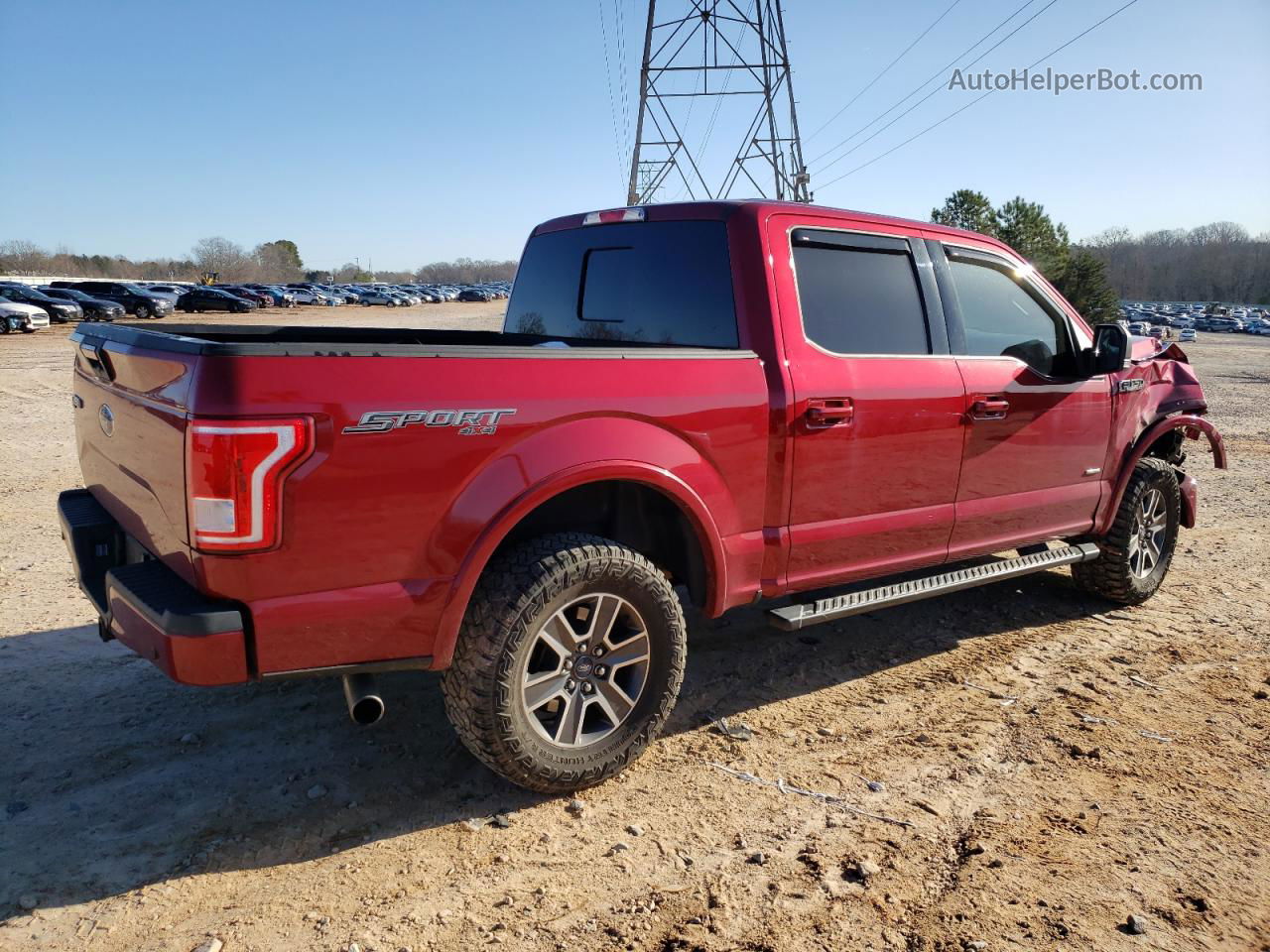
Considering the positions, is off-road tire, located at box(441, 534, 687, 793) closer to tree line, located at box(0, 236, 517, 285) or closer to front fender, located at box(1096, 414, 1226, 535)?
front fender, located at box(1096, 414, 1226, 535)

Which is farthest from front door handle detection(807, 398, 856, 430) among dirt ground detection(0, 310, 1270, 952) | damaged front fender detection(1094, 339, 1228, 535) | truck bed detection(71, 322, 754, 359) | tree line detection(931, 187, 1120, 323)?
tree line detection(931, 187, 1120, 323)

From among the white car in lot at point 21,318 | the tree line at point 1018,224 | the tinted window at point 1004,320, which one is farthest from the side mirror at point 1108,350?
the tree line at point 1018,224

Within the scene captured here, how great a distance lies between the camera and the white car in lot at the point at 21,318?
3089cm

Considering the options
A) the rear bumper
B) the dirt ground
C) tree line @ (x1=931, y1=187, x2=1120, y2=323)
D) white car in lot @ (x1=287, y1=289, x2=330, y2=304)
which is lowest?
the dirt ground

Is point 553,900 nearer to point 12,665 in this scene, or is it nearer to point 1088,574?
point 12,665

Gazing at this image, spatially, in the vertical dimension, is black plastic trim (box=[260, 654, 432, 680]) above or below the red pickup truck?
below

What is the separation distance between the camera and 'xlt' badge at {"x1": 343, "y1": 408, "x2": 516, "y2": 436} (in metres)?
2.56

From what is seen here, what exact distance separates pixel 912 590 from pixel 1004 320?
1.55 metres

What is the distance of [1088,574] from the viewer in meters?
5.34

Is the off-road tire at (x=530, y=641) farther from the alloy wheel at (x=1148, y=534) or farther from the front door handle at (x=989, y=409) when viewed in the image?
the alloy wheel at (x=1148, y=534)

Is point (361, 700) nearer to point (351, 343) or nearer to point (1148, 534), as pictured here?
point (351, 343)

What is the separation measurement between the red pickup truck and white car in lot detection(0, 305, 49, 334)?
110 feet

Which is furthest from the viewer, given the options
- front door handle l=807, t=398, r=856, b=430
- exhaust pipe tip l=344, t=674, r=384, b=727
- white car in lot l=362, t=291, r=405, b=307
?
white car in lot l=362, t=291, r=405, b=307

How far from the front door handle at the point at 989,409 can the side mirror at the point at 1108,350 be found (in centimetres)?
70
